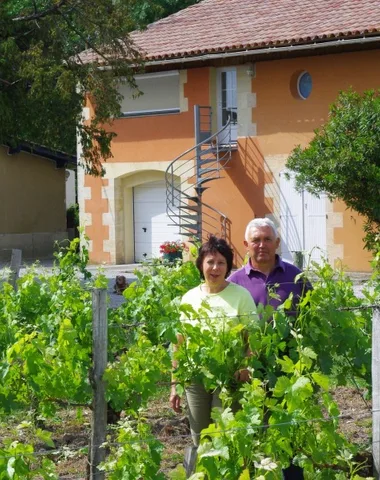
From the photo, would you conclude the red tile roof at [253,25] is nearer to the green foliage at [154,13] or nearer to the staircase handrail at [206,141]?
the staircase handrail at [206,141]

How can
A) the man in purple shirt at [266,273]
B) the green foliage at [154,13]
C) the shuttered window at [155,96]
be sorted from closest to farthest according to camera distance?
the man in purple shirt at [266,273], the shuttered window at [155,96], the green foliage at [154,13]

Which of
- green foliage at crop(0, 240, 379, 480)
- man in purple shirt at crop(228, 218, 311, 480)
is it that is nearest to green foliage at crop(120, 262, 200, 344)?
green foliage at crop(0, 240, 379, 480)

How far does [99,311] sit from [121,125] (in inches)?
767

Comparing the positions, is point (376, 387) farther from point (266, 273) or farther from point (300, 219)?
point (300, 219)

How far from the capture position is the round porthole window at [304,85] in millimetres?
21719

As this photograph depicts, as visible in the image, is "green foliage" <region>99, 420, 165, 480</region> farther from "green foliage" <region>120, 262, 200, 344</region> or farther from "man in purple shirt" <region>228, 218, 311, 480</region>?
"green foliage" <region>120, 262, 200, 344</region>

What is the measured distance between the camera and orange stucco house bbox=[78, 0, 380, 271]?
21.1 m

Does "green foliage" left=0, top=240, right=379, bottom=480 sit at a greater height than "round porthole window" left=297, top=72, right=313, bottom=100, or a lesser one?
lesser

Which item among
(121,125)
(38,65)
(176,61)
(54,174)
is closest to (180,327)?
(38,65)

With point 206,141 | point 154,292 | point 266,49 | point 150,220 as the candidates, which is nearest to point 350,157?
point 266,49

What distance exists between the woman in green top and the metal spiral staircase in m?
16.2

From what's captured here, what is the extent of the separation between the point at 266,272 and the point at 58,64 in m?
13.9

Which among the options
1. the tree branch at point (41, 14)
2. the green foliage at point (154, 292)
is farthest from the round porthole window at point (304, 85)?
the green foliage at point (154, 292)

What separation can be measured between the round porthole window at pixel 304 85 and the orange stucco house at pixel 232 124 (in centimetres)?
3
